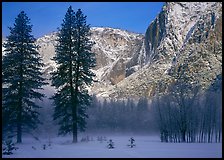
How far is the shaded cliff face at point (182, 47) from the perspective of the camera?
10956 centimetres

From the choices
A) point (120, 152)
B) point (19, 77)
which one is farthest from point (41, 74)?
point (120, 152)

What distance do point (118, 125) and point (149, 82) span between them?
205ft

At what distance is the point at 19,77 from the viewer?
24.8 m

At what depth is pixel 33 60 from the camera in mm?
25516

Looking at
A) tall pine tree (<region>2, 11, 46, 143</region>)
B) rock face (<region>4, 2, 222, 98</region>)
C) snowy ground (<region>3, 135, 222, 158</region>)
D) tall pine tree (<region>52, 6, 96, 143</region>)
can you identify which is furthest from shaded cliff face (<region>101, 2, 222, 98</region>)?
snowy ground (<region>3, 135, 222, 158</region>)

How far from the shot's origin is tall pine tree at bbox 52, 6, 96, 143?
83.6 feet

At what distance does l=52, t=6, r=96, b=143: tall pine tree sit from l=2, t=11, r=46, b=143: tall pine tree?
1.77 meters

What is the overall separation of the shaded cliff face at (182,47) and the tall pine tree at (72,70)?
6880cm

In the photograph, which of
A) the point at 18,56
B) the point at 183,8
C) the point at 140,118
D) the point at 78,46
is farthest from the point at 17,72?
the point at 183,8

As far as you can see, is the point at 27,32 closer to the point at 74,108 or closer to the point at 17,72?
the point at 17,72

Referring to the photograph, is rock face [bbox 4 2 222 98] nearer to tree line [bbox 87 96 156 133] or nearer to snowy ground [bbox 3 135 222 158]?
tree line [bbox 87 96 156 133]

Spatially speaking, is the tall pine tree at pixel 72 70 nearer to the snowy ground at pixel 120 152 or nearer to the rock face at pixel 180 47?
the snowy ground at pixel 120 152

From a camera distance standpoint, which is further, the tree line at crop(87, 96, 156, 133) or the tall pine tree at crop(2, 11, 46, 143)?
the tree line at crop(87, 96, 156, 133)

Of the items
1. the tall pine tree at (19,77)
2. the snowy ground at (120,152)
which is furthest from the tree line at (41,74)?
the snowy ground at (120,152)
